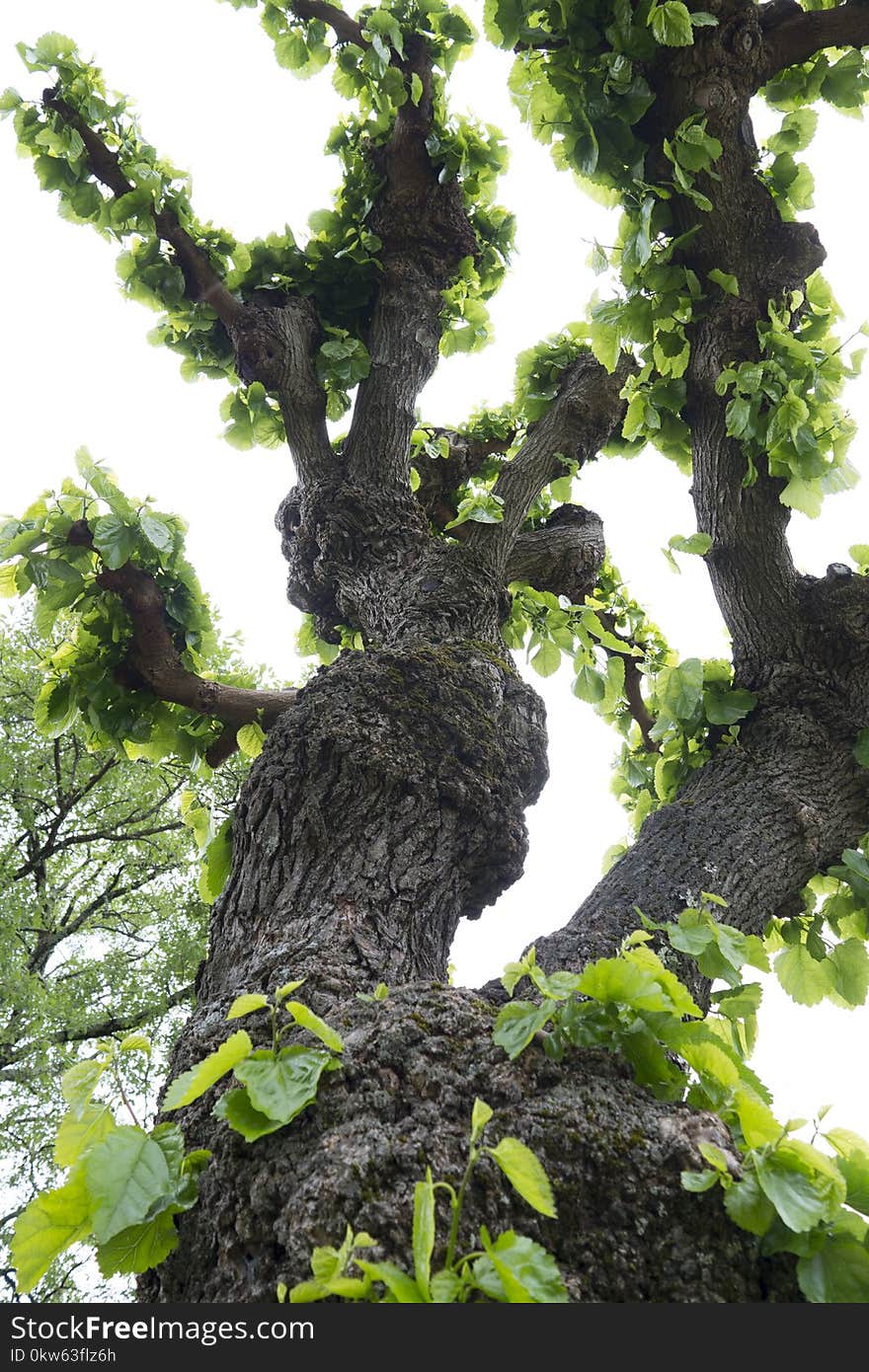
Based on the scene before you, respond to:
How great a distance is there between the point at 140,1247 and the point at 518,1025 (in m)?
0.56

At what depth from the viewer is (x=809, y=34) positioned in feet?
8.63

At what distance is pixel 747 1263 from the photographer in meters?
1.03

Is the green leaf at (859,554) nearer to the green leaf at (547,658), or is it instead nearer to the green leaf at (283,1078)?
the green leaf at (547,658)

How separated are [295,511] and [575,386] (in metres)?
1.26

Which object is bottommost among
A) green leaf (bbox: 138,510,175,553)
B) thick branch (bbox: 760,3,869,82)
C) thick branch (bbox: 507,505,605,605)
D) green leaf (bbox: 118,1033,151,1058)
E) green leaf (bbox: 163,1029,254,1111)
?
green leaf (bbox: 163,1029,254,1111)

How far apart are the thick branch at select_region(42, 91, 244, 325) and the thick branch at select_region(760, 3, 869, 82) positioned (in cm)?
194

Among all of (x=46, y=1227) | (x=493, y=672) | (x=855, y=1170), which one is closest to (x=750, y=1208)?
(x=855, y=1170)

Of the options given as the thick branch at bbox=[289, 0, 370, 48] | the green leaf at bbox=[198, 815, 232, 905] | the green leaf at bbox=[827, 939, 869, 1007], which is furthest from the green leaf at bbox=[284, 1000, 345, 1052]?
the thick branch at bbox=[289, 0, 370, 48]

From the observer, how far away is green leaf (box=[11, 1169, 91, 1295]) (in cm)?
105

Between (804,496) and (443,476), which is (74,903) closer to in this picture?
(443,476)

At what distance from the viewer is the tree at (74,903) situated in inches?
245

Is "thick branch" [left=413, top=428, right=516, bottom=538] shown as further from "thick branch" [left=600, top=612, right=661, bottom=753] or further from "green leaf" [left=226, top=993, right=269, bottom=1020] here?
"green leaf" [left=226, top=993, right=269, bottom=1020]

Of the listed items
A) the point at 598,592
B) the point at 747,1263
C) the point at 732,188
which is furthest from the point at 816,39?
the point at 747,1263

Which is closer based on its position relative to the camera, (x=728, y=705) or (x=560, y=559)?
(x=728, y=705)
